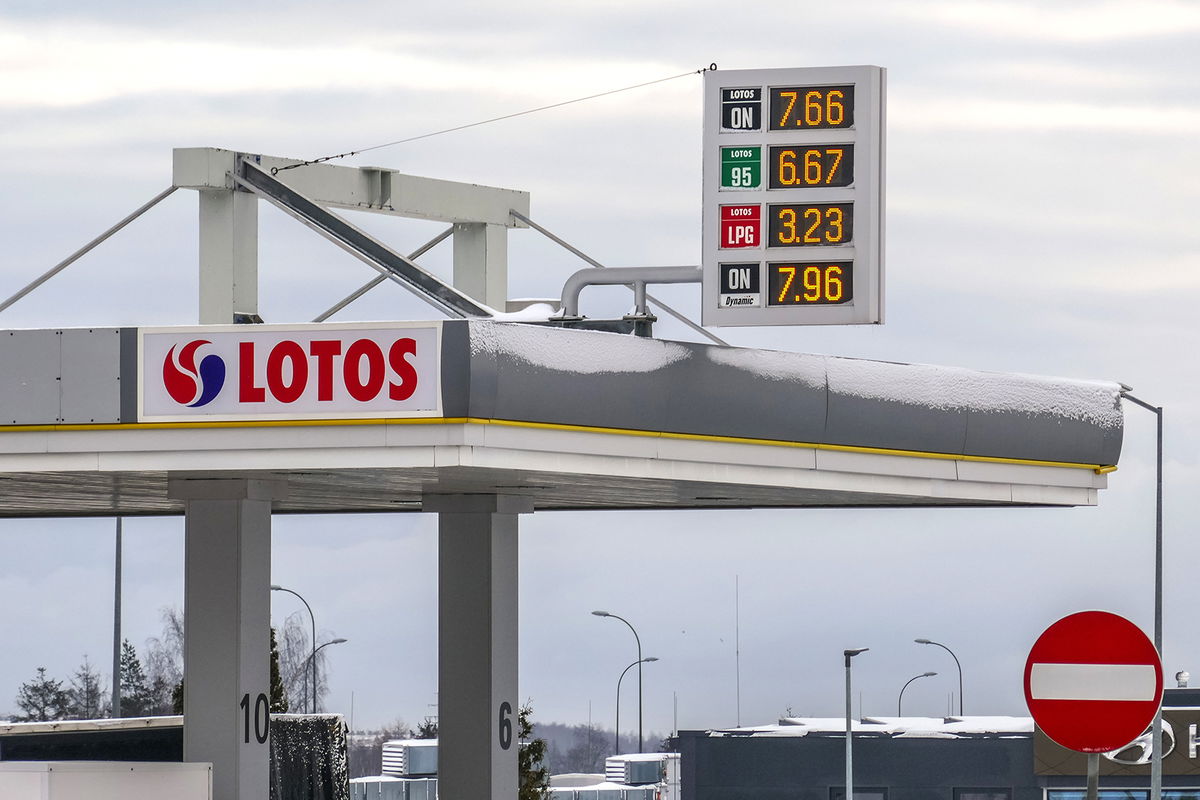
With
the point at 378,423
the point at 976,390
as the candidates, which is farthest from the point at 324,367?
the point at 976,390

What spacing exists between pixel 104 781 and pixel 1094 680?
827cm

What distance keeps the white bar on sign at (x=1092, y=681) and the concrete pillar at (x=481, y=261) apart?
38.4 feet

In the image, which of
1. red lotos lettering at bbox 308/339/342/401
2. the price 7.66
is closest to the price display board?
the price 7.66

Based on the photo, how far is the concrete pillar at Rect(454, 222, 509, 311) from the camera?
2114 cm

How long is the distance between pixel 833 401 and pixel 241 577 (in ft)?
→ 16.1

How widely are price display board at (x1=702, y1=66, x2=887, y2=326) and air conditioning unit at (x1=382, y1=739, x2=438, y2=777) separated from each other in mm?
27081

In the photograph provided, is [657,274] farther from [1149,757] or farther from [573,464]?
[1149,757]

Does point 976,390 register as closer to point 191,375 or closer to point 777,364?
point 777,364

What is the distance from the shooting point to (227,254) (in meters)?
18.2

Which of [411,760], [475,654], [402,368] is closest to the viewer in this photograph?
[402,368]

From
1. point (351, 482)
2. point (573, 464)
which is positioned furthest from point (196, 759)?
point (573, 464)

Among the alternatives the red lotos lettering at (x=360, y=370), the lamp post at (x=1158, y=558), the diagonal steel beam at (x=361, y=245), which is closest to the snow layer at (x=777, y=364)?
the diagonal steel beam at (x=361, y=245)

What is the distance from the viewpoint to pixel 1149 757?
4506cm

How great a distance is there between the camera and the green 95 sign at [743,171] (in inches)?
649
